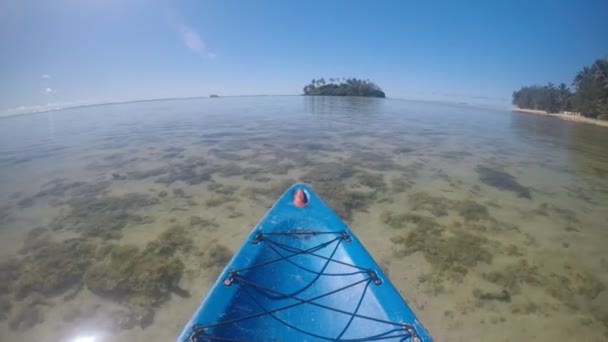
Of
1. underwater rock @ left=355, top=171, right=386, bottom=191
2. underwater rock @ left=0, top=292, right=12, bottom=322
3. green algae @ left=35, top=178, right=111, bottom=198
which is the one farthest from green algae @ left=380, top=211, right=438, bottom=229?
green algae @ left=35, top=178, right=111, bottom=198

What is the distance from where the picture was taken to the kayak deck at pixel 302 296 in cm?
256

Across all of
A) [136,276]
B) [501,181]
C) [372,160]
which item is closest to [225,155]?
[372,160]

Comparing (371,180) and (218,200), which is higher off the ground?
(371,180)

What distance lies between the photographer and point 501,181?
9.27 meters

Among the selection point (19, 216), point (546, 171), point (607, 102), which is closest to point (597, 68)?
point (607, 102)

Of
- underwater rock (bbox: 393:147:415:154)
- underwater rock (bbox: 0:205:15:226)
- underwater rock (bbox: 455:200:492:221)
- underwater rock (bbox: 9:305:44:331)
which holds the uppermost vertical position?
underwater rock (bbox: 393:147:415:154)

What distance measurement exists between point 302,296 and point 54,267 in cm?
481

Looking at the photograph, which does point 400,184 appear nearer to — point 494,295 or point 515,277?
point 515,277

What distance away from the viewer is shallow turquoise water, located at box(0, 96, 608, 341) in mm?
3781

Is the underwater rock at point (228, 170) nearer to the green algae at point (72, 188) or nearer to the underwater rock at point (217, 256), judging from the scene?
the green algae at point (72, 188)

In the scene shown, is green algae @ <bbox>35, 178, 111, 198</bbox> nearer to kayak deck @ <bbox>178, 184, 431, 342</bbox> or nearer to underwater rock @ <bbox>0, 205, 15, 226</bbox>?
underwater rock @ <bbox>0, 205, 15, 226</bbox>

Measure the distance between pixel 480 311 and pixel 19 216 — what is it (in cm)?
1049

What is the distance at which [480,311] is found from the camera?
3.81 meters

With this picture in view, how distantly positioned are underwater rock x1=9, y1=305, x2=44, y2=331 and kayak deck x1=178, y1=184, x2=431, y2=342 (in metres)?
3.09
